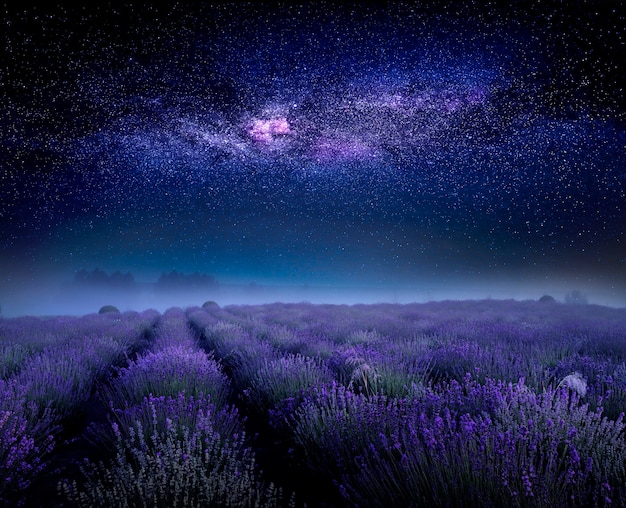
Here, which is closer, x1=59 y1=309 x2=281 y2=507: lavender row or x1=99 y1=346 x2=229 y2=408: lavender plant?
x1=59 y1=309 x2=281 y2=507: lavender row

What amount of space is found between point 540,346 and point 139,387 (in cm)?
618

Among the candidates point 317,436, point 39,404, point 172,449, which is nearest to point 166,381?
point 39,404

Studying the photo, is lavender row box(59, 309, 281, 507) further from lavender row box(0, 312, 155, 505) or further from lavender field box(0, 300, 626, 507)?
lavender row box(0, 312, 155, 505)

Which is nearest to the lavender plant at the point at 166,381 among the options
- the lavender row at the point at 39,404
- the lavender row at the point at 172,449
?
the lavender row at the point at 172,449

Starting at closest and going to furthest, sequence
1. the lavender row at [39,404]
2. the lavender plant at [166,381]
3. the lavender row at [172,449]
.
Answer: the lavender row at [172,449] < the lavender row at [39,404] < the lavender plant at [166,381]

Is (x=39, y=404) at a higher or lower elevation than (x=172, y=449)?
lower

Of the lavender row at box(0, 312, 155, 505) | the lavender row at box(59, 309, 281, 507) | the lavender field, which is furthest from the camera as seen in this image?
the lavender row at box(0, 312, 155, 505)

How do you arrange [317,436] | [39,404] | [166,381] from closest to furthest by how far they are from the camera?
[317,436] → [39,404] → [166,381]

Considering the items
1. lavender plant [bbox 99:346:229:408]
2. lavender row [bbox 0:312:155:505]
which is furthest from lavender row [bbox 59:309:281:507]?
lavender row [bbox 0:312:155:505]

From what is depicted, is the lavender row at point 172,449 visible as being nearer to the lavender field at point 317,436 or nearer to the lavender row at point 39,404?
the lavender field at point 317,436

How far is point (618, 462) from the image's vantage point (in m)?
1.63

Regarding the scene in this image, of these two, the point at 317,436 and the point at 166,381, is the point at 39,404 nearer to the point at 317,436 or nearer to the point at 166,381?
the point at 166,381

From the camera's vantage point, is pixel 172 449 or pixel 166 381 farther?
pixel 166 381

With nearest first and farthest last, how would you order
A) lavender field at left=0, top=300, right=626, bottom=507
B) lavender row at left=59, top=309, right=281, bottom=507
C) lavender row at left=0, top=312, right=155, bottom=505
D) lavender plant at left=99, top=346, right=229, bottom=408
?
lavender field at left=0, top=300, right=626, bottom=507, lavender row at left=59, top=309, right=281, bottom=507, lavender row at left=0, top=312, right=155, bottom=505, lavender plant at left=99, top=346, right=229, bottom=408
